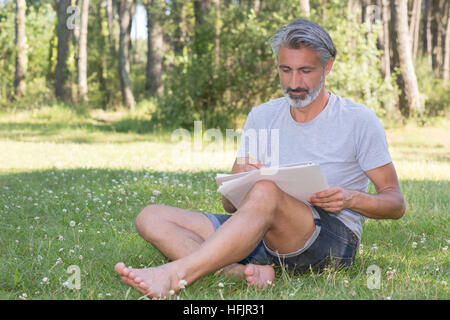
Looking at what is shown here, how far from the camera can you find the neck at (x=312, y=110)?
345 centimetres

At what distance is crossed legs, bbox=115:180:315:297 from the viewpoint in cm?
282

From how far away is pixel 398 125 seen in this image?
45.0ft

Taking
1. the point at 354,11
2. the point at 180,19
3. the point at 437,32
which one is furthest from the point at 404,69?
the point at 437,32

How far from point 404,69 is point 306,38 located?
480 inches

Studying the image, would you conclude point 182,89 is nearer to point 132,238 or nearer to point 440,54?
point 132,238

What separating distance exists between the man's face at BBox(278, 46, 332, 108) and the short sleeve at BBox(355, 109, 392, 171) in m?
0.34

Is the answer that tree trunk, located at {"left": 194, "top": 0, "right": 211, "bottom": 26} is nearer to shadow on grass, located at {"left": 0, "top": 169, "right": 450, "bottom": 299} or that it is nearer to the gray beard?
shadow on grass, located at {"left": 0, "top": 169, "right": 450, "bottom": 299}

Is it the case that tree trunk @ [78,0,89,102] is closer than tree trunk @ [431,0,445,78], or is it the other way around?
tree trunk @ [78,0,89,102]

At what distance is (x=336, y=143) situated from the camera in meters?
3.31

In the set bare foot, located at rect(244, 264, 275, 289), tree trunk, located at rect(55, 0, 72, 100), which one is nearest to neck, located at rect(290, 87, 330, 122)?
bare foot, located at rect(244, 264, 275, 289)

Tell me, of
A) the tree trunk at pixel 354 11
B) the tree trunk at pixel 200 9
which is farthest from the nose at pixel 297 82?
the tree trunk at pixel 200 9

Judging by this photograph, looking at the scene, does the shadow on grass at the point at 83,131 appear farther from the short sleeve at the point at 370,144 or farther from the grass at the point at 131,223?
the short sleeve at the point at 370,144

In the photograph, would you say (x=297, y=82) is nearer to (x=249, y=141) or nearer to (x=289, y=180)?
(x=249, y=141)

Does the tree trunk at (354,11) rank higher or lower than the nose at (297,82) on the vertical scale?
higher
